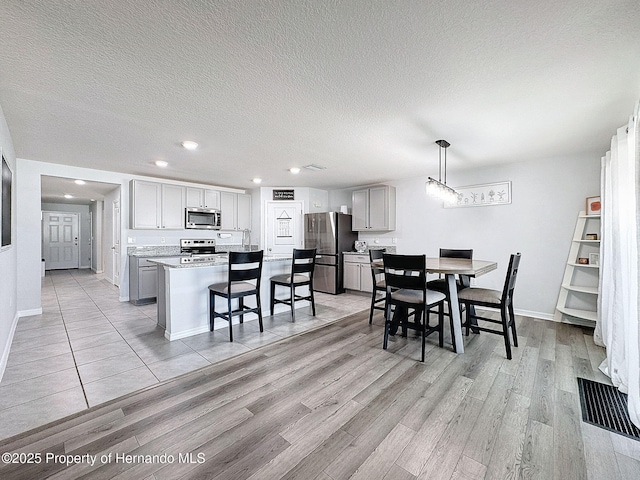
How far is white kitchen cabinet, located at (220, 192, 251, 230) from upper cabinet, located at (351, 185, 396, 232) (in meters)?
2.56

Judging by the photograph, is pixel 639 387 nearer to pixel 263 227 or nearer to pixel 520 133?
pixel 520 133

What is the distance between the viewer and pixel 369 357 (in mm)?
2652

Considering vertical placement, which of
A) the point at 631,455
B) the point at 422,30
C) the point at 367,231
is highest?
the point at 422,30

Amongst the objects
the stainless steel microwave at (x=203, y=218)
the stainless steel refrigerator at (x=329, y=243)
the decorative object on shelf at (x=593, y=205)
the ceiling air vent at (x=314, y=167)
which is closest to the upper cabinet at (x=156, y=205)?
the stainless steel microwave at (x=203, y=218)

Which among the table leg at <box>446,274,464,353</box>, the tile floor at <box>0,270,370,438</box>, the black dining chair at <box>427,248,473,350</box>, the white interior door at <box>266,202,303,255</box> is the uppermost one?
the white interior door at <box>266,202,303,255</box>

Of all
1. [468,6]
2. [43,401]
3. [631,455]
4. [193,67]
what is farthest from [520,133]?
[43,401]

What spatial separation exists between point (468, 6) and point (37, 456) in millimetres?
3174

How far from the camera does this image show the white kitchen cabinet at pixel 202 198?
560 cm

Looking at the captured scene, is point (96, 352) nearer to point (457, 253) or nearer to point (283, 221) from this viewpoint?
point (283, 221)

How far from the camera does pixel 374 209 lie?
551cm

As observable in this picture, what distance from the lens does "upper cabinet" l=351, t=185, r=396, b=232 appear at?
17.5 feet

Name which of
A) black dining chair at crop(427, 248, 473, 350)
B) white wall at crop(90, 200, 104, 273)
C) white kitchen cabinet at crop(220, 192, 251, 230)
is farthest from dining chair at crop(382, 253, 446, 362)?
white wall at crop(90, 200, 104, 273)

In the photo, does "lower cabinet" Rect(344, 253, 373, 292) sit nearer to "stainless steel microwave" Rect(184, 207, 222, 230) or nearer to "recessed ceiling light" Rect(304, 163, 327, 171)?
"recessed ceiling light" Rect(304, 163, 327, 171)

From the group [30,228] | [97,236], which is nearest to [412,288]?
[30,228]
